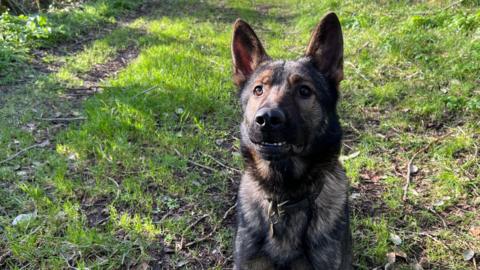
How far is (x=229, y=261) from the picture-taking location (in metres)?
3.31

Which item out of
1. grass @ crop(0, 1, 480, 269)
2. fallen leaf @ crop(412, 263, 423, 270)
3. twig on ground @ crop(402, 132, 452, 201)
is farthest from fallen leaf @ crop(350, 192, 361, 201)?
fallen leaf @ crop(412, 263, 423, 270)

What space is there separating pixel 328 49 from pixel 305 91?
17.0 inches

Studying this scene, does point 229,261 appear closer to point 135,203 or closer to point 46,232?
point 135,203

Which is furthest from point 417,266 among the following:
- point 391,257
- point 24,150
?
point 24,150

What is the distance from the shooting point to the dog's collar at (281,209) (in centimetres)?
278

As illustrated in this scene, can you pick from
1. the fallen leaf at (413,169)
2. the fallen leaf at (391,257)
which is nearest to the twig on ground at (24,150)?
the fallen leaf at (391,257)

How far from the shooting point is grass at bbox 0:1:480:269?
131 inches

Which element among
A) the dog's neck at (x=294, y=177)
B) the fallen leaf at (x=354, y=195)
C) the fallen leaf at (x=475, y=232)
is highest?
the dog's neck at (x=294, y=177)

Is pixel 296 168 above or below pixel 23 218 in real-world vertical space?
above

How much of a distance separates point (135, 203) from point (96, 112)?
5.73 ft

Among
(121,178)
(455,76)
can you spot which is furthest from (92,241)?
(455,76)

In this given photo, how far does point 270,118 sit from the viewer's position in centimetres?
245

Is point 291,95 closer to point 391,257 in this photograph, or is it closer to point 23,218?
point 391,257

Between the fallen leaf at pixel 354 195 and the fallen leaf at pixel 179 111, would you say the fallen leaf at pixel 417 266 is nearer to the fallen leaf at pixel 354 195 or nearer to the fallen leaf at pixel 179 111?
the fallen leaf at pixel 354 195
